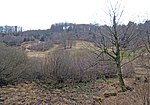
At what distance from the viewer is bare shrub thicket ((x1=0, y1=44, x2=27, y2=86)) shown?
2419 centimetres

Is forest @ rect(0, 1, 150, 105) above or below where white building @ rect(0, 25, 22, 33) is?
below

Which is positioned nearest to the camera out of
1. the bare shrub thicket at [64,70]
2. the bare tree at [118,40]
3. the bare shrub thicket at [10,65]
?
the bare tree at [118,40]

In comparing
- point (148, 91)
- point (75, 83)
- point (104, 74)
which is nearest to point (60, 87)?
point (75, 83)

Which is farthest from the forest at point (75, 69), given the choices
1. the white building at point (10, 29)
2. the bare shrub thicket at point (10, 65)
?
the white building at point (10, 29)

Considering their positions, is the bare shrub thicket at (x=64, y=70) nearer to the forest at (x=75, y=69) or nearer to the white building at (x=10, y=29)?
the forest at (x=75, y=69)

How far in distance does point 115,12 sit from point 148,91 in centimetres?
1044

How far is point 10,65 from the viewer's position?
80.6ft

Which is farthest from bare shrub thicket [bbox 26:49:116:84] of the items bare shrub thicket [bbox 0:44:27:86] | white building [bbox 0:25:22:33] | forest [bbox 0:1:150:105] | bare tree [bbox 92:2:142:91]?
white building [bbox 0:25:22:33]

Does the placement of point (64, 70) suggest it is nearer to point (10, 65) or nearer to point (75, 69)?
point (75, 69)

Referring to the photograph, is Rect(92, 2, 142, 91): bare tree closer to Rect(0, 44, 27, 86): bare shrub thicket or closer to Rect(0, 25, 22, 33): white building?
Rect(0, 44, 27, 86): bare shrub thicket

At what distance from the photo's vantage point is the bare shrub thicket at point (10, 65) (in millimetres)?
24188

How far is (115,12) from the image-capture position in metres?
17.1

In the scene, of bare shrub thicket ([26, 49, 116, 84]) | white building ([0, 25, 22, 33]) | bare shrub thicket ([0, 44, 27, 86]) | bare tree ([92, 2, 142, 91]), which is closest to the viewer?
bare tree ([92, 2, 142, 91])

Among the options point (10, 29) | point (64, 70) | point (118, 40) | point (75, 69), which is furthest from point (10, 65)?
point (10, 29)
